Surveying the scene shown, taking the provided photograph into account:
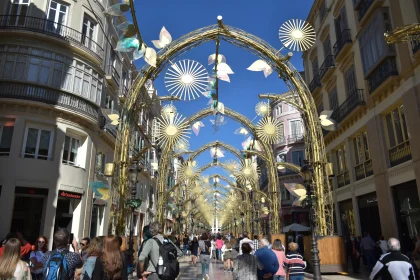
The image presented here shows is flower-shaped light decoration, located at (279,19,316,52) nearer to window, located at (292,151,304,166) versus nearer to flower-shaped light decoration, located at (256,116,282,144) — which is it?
flower-shaped light decoration, located at (256,116,282,144)

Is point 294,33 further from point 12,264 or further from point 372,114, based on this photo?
point 12,264

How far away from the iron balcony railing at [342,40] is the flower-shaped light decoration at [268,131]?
233 inches

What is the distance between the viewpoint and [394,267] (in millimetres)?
4875

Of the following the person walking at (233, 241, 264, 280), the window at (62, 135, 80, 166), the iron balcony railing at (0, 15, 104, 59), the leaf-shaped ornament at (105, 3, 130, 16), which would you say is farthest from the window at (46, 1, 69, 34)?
the person walking at (233, 241, 264, 280)

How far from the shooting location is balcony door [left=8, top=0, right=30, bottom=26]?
17.0m

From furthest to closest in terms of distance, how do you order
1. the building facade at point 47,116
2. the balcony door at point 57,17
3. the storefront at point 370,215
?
the balcony door at point 57,17, the storefront at point 370,215, the building facade at point 47,116

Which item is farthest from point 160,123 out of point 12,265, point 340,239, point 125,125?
point 12,265

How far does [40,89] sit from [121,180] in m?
8.36

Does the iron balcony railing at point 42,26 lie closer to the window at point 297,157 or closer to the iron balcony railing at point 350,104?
the iron balcony railing at point 350,104

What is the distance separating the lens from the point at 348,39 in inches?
→ 733

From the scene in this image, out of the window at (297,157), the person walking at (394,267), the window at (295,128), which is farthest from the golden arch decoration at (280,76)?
the window at (295,128)

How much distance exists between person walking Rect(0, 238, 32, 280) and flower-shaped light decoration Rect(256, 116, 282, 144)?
1660cm

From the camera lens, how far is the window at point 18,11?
55.9 ft

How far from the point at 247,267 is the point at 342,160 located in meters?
17.0
